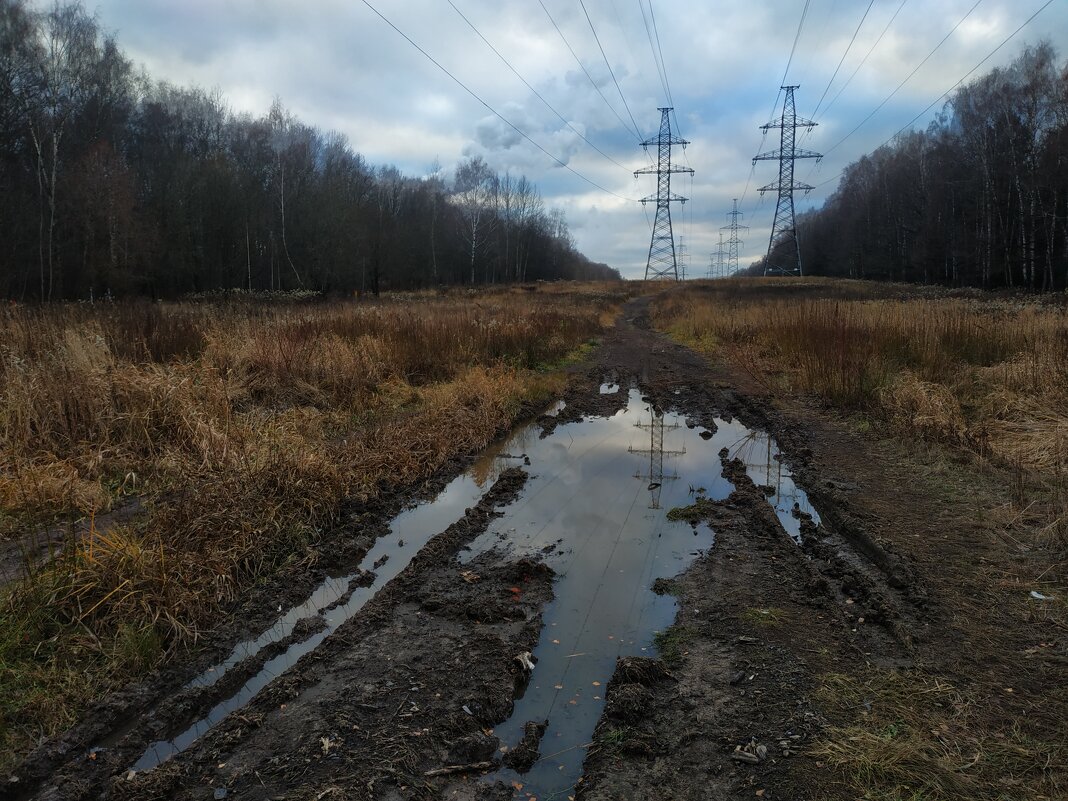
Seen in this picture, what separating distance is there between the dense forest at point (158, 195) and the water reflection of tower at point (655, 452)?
80.4ft

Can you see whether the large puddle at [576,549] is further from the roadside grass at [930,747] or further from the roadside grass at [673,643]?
the roadside grass at [930,747]

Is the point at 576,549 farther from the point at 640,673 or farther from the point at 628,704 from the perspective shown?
the point at 628,704

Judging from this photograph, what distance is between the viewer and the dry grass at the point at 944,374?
5.91 metres

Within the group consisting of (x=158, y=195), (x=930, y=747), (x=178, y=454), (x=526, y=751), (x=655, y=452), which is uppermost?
(x=158, y=195)

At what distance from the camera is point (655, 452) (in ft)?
23.2

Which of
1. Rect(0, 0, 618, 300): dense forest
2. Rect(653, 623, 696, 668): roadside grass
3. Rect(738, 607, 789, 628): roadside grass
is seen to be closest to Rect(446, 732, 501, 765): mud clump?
Rect(653, 623, 696, 668): roadside grass

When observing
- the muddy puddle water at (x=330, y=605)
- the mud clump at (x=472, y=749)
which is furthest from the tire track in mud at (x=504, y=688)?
the muddy puddle water at (x=330, y=605)

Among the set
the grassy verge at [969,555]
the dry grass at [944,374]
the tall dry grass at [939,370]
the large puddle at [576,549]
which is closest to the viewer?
the grassy verge at [969,555]

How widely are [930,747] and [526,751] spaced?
1.51 meters

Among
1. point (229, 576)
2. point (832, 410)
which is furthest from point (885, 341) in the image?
point (229, 576)

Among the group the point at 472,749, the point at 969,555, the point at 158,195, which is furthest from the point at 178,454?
the point at 158,195

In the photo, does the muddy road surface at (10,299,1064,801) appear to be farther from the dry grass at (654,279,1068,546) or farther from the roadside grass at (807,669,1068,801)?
the dry grass at (654,279,1068,546)

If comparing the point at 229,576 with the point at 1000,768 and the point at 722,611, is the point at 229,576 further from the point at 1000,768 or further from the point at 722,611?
the point at 1000,768

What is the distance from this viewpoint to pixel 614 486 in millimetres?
5891
